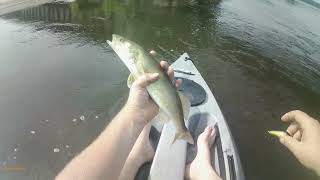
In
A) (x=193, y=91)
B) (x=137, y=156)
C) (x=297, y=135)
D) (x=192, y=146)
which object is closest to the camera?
(x=297, y=135)

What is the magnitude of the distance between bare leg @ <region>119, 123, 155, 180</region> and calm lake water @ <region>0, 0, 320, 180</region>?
7.64ft

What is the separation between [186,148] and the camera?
5.10m

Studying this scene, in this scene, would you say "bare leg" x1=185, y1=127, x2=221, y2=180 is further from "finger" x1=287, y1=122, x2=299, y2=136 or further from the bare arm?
the bare arm

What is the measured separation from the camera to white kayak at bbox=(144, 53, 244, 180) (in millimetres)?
4543

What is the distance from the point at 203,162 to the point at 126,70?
5.89 metres

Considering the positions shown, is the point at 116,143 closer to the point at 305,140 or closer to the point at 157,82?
the point at 157,82

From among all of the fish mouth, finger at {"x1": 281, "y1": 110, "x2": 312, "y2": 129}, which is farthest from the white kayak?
the fish mouth

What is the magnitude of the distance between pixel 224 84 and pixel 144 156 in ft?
18.8

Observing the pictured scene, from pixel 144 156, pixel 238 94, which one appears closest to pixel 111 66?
pixel 238 94

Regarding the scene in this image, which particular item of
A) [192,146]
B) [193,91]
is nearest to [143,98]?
[192,146]

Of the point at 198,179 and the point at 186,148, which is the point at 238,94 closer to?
the point at 186,148

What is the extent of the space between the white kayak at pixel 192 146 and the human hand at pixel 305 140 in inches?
52.5

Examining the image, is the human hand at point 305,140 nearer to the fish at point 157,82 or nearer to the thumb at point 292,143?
the thumb at point 292,143

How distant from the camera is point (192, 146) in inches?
210
